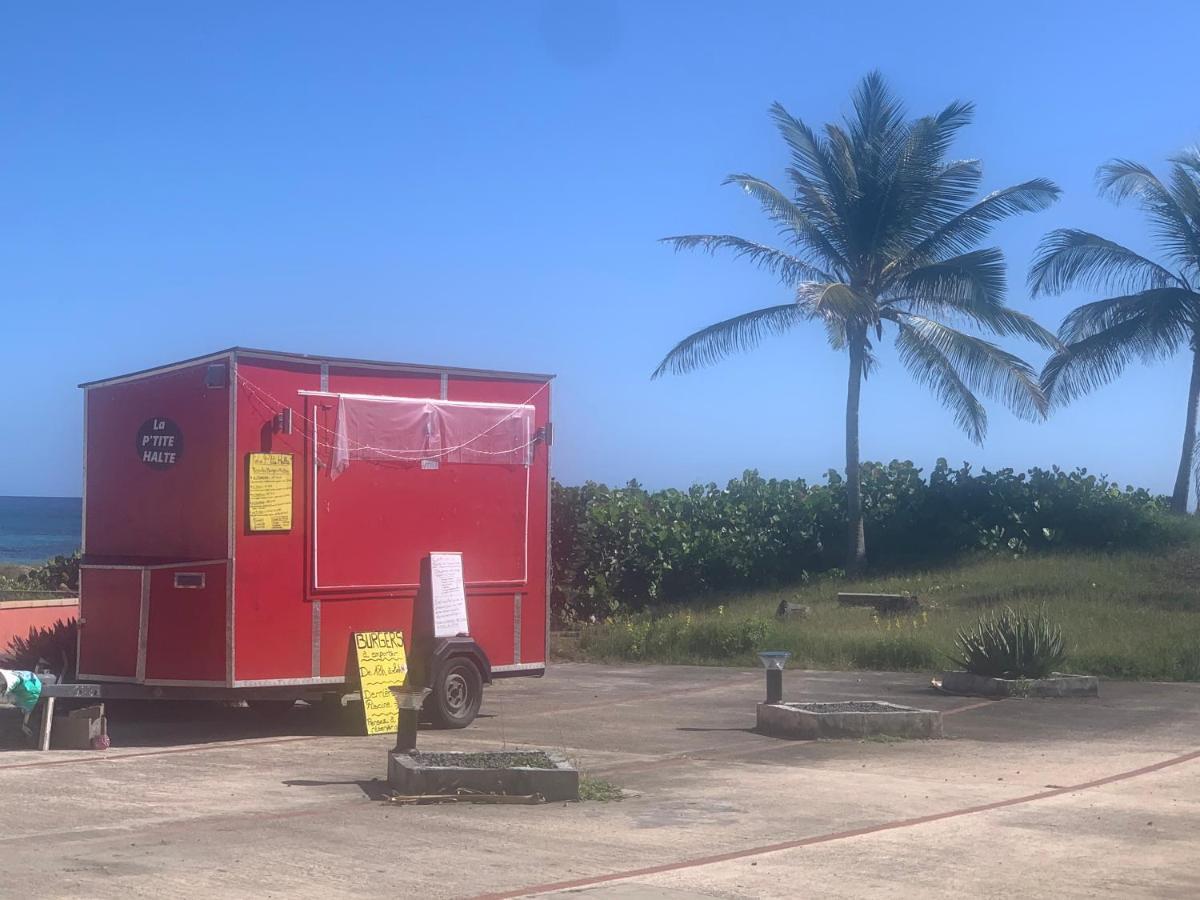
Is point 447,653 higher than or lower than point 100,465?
lower

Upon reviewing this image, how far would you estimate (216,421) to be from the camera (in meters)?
12.2

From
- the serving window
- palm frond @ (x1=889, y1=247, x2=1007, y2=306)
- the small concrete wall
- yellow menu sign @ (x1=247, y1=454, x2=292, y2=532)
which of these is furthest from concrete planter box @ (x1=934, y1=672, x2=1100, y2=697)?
palm frond @ (x1=889, y1=247, x2=1007, y2=306)

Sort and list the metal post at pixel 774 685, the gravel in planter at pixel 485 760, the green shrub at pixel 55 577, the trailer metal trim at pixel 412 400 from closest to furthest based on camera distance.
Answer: the gravel in planter at pixel 485 760, the trailer metal trim at pixel 412 400, the metal post at pixel 774 685, the green shrub at pixel 55 577

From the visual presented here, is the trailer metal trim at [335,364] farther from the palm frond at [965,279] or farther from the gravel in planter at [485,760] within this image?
the palm frond at [965,279]

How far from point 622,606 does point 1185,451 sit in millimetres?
12296

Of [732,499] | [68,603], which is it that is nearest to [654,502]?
[732,499]

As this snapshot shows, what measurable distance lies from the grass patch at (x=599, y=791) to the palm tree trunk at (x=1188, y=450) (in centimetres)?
A: 2236

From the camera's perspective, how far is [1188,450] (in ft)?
95.1

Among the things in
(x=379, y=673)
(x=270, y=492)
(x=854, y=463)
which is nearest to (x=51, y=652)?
(x=270, y=492)

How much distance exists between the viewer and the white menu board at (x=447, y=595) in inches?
509

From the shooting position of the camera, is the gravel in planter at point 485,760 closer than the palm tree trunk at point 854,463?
Yes

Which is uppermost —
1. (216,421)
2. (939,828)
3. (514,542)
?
(216,421)

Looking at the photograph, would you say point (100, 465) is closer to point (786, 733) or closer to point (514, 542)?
point (514, 542)

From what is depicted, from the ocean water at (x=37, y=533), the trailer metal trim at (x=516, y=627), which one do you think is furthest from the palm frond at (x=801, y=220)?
the ocean water at (x=37, y=533)
